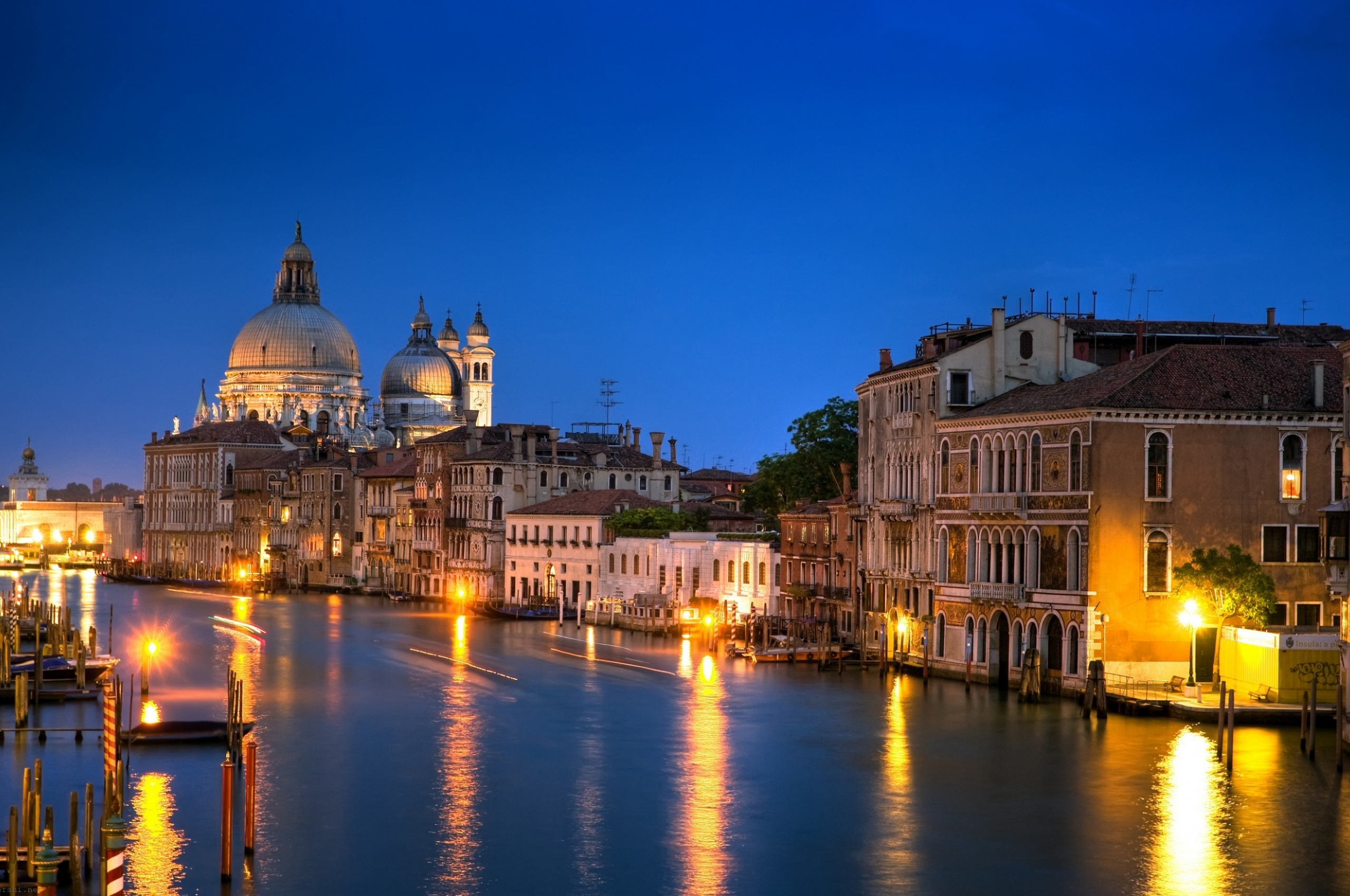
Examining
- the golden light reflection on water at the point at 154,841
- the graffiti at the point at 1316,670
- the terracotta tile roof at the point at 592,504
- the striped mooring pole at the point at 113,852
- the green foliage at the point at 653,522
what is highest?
the terracotta tile roof at the point at 592,504

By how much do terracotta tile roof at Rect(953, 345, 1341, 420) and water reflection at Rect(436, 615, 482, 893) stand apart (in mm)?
12223

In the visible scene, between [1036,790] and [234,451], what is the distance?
9040 centimetres

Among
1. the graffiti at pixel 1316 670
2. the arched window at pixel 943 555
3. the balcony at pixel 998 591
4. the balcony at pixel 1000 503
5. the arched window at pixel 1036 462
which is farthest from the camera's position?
the arched window at pixel 943 555

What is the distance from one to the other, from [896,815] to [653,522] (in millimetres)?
37741

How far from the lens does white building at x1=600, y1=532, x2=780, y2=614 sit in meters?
57.4

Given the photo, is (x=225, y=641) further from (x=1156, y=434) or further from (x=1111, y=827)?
(x=1111, y=827)

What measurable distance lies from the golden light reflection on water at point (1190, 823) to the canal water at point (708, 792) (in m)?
0.05

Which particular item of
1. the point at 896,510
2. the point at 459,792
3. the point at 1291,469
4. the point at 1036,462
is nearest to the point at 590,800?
the point at 459,792

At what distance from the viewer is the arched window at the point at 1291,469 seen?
39094mm

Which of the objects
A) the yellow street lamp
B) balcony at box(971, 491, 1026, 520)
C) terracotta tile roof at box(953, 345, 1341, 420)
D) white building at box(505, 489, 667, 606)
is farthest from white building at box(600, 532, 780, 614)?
the yellow street lamp

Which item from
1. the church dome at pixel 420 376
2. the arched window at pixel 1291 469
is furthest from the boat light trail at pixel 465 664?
the church dome at pixel 420 376

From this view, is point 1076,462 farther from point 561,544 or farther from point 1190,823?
point 561,544

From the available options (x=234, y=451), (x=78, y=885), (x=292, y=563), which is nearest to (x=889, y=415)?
(x=78, y=885)

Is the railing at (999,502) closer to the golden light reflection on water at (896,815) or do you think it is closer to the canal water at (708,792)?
the canal water at (708,792)
